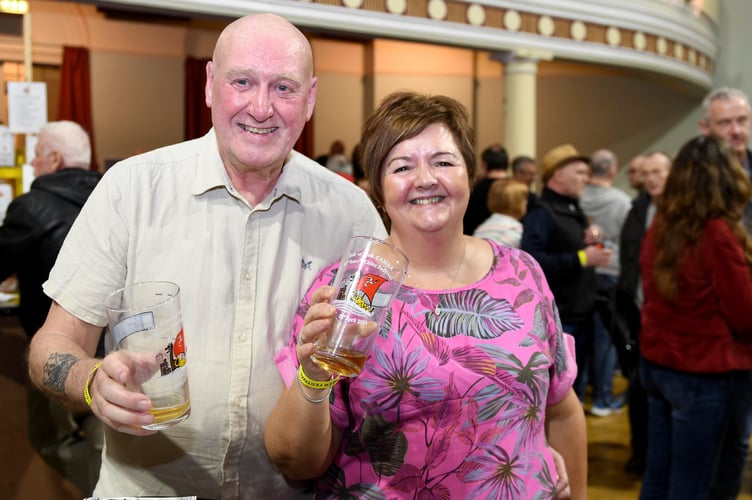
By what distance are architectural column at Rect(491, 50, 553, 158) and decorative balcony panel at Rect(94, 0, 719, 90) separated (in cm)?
9

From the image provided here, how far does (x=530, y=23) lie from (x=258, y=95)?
20.4 feet

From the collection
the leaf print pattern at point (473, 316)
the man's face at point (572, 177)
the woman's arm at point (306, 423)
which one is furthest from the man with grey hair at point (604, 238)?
the woman's arm at point (306, 423)

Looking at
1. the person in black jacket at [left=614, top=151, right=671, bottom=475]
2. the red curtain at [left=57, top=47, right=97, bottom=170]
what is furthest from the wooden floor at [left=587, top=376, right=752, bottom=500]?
the red curtain at [left=57, top=47, right=97, bottom=170]

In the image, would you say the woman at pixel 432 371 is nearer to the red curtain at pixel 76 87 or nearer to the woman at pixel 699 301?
the woman at pixel 699 301

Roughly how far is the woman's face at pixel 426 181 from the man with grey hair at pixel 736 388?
1.60m

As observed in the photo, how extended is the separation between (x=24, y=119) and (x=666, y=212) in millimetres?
3417

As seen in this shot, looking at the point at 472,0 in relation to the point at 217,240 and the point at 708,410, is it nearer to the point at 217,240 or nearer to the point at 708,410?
the point at 708,410

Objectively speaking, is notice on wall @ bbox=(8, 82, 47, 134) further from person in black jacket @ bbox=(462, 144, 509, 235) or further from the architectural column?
the architectural column

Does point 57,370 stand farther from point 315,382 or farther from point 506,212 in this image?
point 506,212

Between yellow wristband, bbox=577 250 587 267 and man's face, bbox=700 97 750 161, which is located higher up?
man's face, bbox=700 97 750 161

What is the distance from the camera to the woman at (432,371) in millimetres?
1369

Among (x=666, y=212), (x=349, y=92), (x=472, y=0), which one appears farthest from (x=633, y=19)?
(x=666, y=212)

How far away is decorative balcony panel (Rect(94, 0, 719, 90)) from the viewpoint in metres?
5.51

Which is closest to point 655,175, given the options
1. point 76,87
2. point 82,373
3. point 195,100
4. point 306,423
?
point 306,423
